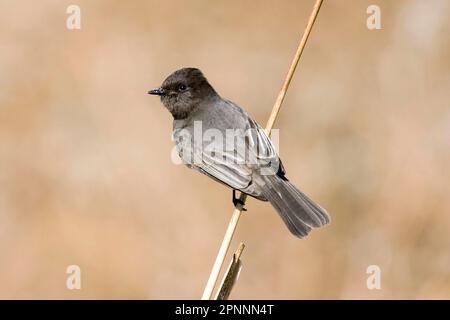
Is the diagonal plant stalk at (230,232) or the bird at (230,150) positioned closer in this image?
the diagonal plant stalk at (230,232)

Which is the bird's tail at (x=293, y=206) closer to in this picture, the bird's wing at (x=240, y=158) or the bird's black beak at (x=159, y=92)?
the bird's wing at (x=240, y=158)

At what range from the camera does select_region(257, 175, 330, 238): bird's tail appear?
4.82 m

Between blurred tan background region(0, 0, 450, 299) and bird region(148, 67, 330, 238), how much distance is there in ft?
6.15

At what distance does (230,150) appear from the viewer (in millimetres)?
5340

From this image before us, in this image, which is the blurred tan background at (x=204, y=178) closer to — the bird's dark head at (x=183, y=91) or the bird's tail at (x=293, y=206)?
the bird's dark head at (x=183, y=91)

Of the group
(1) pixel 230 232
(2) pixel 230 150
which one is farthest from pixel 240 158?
(1) pixel 230 232

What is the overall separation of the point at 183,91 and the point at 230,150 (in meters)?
0.78

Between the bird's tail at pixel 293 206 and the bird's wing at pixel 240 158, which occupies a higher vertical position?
the bird's wing at pixel 240 158

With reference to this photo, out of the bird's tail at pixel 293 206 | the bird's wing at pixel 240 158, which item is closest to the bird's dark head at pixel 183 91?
the bird's wing at pixel 240 158

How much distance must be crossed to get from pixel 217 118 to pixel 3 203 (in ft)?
10.3

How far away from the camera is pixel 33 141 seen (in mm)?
7875

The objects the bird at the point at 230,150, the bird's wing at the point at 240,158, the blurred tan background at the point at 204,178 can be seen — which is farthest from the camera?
the blurred tan background at the point at 204,178

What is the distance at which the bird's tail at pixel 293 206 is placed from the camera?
4.82 meters

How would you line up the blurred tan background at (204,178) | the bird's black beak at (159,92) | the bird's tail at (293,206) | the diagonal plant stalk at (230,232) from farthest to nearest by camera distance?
the blurred tan background at (204,178) < the bird's black beak at (159,92) < the bird's tail at (293,206) < the diagonal plant stalk at (230,232)
